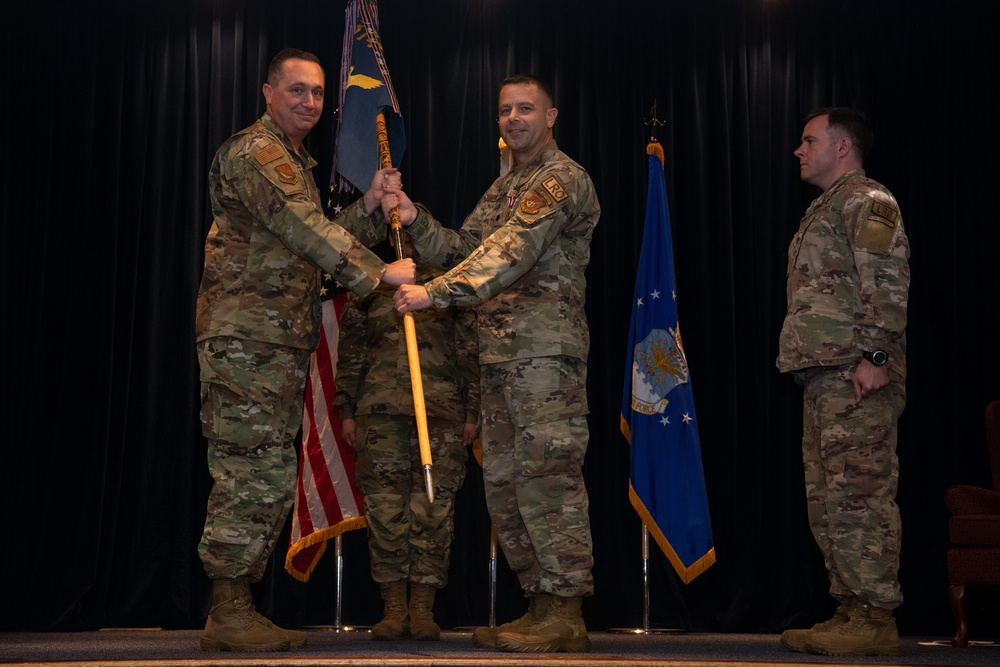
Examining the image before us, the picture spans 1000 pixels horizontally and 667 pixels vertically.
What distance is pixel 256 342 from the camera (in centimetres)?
372

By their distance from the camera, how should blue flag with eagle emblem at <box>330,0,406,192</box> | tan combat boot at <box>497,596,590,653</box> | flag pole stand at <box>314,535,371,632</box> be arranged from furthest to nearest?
flag pole stand at <box>314,535,371,632</box>, blue flag with eagle emblem at <box>330,0,406,192</box>, tan combat boot at <box>497,596,590,653</box>

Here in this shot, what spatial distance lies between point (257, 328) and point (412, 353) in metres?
0.57

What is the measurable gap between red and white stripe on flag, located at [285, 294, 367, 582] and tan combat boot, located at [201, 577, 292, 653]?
1098 mm

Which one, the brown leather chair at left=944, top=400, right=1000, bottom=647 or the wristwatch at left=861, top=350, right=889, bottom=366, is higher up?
the wristwatch at left=861, top=350, right=889, bottom=366

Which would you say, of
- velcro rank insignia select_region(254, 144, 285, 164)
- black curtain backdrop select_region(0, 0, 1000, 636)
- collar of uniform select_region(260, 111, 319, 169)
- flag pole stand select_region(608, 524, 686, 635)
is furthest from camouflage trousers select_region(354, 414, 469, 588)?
velcro rank insignia select_region(254, 144, 285, 164)

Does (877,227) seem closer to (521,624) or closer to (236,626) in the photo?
(521,624)

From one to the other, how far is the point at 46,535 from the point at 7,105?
2.08 meters

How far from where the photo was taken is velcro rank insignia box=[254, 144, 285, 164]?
376cm

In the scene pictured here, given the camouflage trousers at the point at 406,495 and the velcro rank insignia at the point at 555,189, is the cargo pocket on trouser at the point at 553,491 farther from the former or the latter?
the camouflage trousers at the point at 406,495

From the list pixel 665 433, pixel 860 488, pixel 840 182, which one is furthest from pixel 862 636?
pixel 840 182

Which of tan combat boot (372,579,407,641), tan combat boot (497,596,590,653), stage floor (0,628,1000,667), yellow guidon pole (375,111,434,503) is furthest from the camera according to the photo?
tan combat boot (372,579,407,641)

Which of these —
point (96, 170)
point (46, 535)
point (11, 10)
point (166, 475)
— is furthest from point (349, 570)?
point (11, 10)

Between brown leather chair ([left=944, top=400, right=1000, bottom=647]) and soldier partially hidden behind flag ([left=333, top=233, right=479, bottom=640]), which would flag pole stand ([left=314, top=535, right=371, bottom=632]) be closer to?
soldier partially hidden behind flag ([left=333, top=233, right=479, bottom=640])

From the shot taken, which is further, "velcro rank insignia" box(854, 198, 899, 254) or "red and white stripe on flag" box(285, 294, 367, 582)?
"red and white stripe on flag" box(285, 294, 367, 582)
